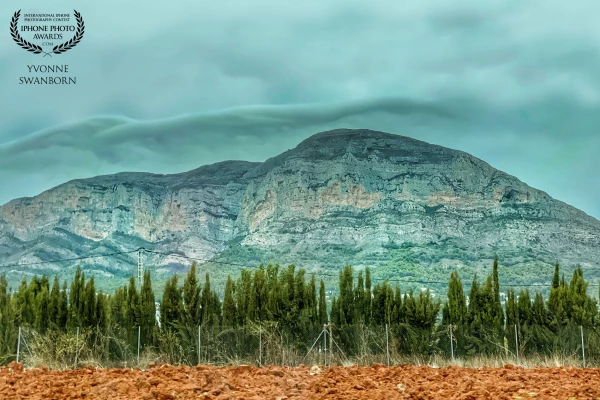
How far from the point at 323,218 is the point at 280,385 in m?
53.2

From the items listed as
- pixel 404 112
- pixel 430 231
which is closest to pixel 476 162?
pixel 430 231

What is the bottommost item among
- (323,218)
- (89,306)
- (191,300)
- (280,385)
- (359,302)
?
(280,385)

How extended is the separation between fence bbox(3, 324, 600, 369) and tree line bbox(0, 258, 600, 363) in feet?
0.14

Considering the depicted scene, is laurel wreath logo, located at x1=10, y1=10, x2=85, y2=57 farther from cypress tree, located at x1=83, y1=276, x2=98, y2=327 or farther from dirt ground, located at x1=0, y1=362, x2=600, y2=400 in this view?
cypress tree, located at x1=83, y1=276, x2=98, y2=327

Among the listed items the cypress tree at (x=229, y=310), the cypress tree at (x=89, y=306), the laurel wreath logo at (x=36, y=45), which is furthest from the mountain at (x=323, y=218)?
the laurel wreath logo at (x=36, y=45)

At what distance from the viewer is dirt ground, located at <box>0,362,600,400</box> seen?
26.4 ft

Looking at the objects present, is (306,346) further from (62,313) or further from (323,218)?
(323,218)

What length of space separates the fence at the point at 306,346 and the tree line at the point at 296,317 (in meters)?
0.04

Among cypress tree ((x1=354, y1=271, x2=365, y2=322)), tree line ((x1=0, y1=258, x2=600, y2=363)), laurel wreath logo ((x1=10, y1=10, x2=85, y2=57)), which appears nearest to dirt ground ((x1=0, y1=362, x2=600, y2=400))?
laurel wreath logo ((x1=10, y1=10, x2=85, y2=57))

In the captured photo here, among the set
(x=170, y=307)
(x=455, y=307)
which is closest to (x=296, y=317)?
(x=170, y=307)

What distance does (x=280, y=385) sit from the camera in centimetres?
877

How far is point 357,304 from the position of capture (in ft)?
84.4

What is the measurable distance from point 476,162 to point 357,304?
48223mm

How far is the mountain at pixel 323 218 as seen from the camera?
54656 millimetres
